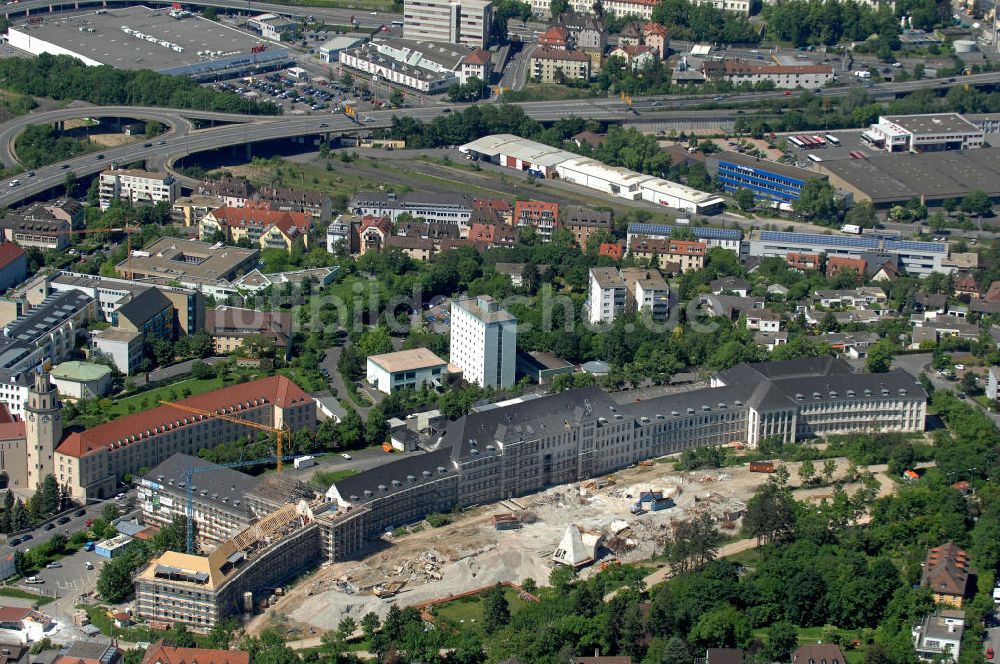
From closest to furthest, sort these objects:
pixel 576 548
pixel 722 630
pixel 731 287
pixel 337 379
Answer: pixel 722 630 < pixel 576 548 < pixel 337 379 < pixel 731 287

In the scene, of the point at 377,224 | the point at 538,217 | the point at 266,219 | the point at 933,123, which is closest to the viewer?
the point at 377,224

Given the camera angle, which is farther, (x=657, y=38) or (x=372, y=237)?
(x=657, y=38)

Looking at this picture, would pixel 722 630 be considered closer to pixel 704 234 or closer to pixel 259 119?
pixel 704 234

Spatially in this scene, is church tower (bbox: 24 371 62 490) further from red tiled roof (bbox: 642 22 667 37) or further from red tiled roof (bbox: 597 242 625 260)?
red tiled roof (bbox: 642 22 667 37)

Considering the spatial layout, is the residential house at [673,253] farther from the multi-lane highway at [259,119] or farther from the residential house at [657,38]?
the residential house at [657,38]

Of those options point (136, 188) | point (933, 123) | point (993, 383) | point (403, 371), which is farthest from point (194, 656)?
point (933, 123)

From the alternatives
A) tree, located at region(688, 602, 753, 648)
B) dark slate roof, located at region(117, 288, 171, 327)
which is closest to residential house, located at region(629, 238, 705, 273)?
dark slate roof, located at region(117, 288, 171, 327)

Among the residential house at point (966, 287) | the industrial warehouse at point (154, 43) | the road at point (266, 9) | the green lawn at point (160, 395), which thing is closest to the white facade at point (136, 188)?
the industrial warehouse at point (154, 43)
